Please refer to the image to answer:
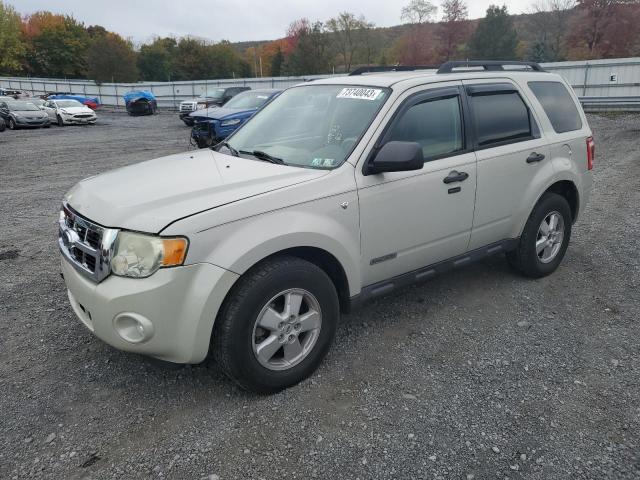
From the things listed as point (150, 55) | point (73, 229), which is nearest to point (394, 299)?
point (73, 229)

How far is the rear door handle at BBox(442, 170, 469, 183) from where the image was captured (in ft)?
12.1

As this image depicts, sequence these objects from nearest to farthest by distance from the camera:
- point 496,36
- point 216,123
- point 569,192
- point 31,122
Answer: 1. point 569,192
2. point 216,123
3. point 31,122
4. point 496,36

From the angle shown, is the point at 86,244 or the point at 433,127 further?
the point at 433,127

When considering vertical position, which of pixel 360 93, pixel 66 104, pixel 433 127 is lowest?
pixel 433 127

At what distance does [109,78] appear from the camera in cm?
5531

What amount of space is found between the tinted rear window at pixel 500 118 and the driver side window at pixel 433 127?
0.72 ft

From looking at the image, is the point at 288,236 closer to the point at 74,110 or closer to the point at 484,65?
the point at 484,65

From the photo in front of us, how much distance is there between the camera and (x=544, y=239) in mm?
4695

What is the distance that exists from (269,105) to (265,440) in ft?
9.09

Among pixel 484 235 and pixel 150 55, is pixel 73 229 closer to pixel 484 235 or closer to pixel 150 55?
pixel 484 235

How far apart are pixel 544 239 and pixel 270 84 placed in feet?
107

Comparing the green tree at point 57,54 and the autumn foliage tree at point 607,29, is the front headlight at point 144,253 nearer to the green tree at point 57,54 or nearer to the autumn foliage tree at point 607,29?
the autumn foliage tree at point 607,29

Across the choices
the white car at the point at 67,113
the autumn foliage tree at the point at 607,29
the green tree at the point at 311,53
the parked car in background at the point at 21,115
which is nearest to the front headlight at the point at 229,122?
the parked car in background at the point at 21,115

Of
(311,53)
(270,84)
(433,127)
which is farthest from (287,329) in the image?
(311,53)
